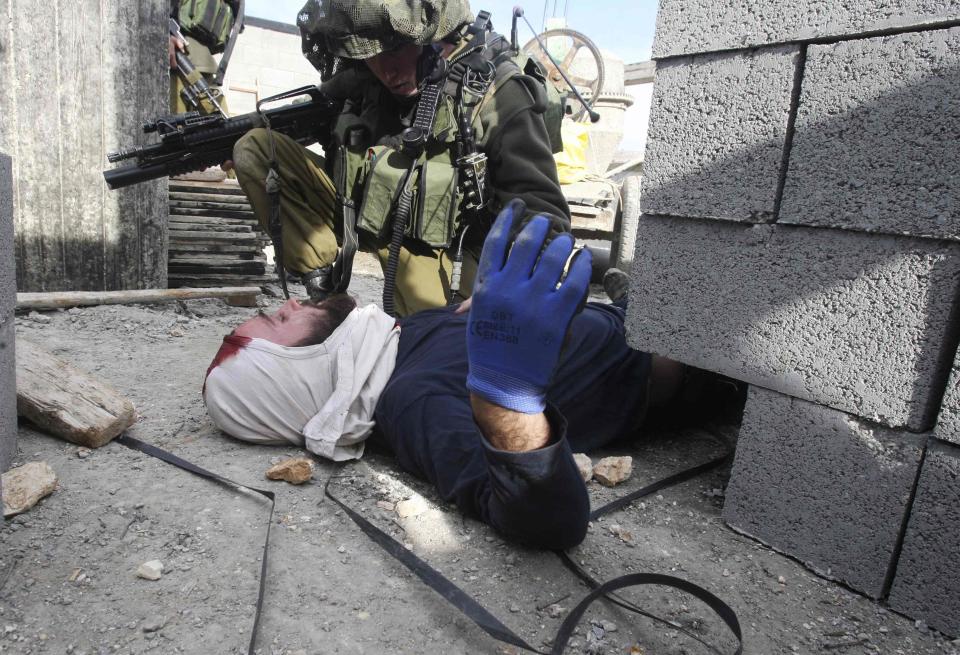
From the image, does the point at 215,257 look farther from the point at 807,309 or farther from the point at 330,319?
the point at 807,309

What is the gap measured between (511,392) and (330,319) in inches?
36.1

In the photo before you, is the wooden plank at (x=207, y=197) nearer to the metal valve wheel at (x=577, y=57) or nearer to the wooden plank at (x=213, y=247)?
the wooden plank at (x=213, y=247)

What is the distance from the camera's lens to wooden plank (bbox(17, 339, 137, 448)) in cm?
193

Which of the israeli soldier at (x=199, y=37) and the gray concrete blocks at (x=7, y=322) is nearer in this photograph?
the gray concrete blocks at (x=7, y=322)

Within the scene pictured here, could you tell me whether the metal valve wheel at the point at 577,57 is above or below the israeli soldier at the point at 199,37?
above

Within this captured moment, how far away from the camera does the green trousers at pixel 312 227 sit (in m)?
3.28

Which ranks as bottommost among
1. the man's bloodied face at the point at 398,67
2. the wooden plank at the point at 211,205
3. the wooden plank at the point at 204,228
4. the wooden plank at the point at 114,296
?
the wooden plank at the point at 114,296

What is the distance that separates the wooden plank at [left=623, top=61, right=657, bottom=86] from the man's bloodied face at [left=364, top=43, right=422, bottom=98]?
733 cm

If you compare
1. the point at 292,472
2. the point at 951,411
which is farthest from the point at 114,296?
the point at 951,411

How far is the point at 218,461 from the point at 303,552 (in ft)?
1.84

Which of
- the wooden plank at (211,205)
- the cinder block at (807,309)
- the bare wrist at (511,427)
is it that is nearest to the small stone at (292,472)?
the bare wrist at (511,427)

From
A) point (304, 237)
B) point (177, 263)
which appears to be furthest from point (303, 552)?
point (177, 263)

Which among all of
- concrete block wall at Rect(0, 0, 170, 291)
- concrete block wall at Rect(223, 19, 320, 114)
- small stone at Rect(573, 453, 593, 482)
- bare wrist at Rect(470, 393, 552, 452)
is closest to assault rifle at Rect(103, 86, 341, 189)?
concrete block wall at Rect(0, 0, 170, 291)

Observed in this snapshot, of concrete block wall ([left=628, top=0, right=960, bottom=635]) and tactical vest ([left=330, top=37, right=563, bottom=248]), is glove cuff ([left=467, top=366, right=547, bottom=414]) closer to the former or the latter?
concrete block wall ([left=628, top=0, right=960, bottom=635])
